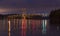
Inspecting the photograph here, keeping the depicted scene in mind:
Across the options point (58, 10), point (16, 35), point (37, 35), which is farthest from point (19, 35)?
point (58, 10)

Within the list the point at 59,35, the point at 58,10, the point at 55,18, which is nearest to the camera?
the point at 59,35

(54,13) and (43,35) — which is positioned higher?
(54,13)

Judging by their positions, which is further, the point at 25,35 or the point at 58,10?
the point at 58,10

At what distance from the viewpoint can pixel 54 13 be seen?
29.8 m

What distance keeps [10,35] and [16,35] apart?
34 centimetres

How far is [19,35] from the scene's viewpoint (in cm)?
1280

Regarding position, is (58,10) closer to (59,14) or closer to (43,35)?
(59,14)

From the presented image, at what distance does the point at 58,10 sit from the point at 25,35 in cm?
1967

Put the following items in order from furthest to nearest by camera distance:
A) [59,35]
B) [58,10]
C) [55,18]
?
[58,10] < [55,18] < [59,35]

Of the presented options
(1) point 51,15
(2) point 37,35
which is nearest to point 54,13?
(1) point 51,15

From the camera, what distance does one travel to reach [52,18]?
2933cm

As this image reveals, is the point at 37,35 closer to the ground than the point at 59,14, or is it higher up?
closer to the ground

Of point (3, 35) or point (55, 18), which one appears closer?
point (3, 35)

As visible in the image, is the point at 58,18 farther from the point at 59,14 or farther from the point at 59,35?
the point at 59,35
